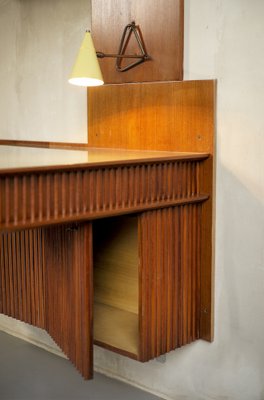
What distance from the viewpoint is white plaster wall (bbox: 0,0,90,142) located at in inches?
134

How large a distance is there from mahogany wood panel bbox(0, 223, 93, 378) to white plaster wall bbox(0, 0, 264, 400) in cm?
70

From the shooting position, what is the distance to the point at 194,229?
2.71 metres

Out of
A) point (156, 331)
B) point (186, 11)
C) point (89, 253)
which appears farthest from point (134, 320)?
point (186, 11)

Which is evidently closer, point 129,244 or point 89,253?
point 89,253

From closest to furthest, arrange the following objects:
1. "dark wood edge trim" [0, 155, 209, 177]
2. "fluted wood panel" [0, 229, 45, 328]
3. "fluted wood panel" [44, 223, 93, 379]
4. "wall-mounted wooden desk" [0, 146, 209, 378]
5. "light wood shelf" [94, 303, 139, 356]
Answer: "dark wood edge trim" [0, 155, 209, 177]
"wall-mounted wooden desk" [0, 146, 209, 378]
"fluted wood panel" [44, 223, 93, 379]
"light wood shelf" [94, 303, 139, 356]
"fluted wood panel" [0, 229, 45, 328]

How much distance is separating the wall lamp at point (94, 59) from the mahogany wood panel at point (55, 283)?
68cm

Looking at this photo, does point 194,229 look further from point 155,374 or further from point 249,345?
point 155,374

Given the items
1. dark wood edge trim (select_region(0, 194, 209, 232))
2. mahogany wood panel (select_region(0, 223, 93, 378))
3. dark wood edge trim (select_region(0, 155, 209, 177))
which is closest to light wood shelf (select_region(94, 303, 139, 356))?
mahogany wood panel (select_region(0, 223, 93, 378))

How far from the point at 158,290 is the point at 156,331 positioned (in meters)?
0.18

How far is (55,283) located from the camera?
2572 millimetres

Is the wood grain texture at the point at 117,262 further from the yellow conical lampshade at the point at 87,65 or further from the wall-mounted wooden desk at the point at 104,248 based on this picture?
the yellow conical lampshade at the point at 87,65

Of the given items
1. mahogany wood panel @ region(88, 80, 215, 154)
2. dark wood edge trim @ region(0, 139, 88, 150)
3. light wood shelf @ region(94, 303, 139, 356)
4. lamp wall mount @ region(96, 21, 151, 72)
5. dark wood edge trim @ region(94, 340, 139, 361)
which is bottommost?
dark wood edge trim @ region(94, 340, 139, 361)

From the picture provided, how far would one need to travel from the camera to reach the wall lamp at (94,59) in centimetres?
259

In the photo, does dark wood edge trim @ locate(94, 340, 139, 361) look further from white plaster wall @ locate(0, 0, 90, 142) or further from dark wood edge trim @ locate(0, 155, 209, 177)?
white plaster wall @ locate(0, 0, 90, 142)
